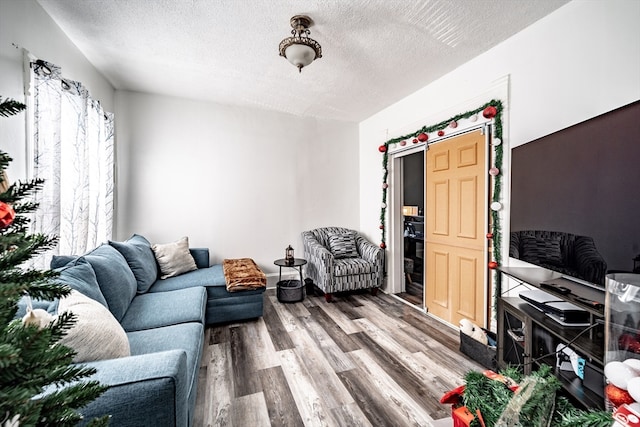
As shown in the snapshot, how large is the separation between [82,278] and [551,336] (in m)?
2.68

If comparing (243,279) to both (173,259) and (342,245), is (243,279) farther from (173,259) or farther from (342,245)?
(342,245)

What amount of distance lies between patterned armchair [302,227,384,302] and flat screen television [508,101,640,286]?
1988 mm

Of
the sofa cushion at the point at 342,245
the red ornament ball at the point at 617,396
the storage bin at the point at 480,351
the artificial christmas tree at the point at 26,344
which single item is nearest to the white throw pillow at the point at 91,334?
the artificial christmas tree at the point at 26,344

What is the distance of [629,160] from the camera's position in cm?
124

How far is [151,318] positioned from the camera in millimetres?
1972

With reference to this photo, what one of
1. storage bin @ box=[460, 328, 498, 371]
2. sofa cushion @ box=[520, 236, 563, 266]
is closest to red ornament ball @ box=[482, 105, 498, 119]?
sofa cushion @ box=[520, 236, 563, 266]

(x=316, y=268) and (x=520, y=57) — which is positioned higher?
(x=520, y=57)

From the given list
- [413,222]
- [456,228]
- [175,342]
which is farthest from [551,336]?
[413,222]

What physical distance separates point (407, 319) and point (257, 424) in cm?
197

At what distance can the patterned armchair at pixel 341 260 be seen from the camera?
3568mm

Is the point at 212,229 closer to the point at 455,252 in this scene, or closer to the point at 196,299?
the point at 196,299

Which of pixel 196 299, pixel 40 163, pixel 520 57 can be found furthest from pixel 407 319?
pixel 40 163

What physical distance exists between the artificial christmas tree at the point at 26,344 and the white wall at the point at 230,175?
10.6 feet

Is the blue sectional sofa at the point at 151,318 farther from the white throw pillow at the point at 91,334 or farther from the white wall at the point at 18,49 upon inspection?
the white wall at the point at 18,49
